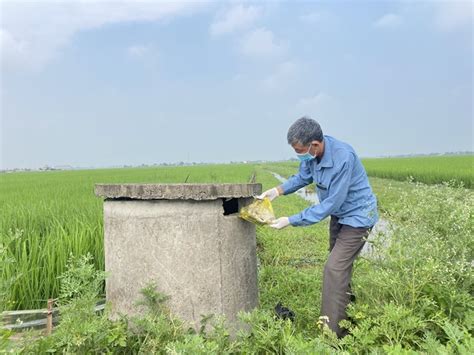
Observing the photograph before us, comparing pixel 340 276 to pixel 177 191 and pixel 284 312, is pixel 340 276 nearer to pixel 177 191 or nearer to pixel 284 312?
pixel 284 312

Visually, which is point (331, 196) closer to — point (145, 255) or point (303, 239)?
point (145, 255)

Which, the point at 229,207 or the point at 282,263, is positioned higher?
the point at 229,207

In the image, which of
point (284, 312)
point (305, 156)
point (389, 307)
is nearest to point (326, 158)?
point (305, 156)

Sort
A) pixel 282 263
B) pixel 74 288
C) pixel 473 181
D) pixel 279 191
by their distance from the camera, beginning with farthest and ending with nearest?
pixel 473 181 → pixel 282 263 → pixel 279 191 → pixel 74 288

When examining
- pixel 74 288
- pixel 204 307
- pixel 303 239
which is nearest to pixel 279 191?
pixel 204 307

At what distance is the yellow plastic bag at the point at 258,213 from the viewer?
8.54 feet

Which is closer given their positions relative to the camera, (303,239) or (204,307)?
(204,307)

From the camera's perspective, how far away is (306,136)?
264 centimetres

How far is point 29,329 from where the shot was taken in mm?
2811

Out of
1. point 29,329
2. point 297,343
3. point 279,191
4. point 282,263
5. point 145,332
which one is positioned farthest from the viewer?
point 282,263

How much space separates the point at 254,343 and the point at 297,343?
0.58m

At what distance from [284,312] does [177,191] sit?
126 cm

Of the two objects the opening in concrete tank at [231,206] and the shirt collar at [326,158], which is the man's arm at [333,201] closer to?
the shirt collar at [326,158]

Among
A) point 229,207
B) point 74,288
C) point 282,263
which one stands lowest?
point 282,263
